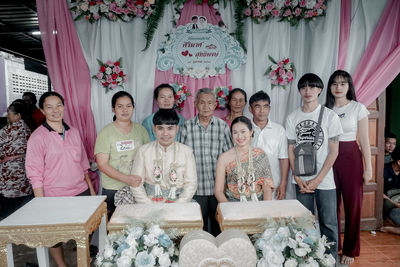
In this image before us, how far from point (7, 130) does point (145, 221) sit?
258 centimetres

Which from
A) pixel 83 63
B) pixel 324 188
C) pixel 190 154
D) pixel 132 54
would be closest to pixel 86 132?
pixel 83 63

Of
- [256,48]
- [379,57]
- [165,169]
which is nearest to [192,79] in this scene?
[256,48]

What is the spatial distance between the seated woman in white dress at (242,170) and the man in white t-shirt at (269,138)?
40 centimetres

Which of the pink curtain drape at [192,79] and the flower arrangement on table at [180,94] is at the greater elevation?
the pink curtain drape at [192,79]

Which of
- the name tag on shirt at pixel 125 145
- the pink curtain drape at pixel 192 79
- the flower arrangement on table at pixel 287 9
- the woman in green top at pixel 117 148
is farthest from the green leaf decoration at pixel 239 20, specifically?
the name tag on shirt at pixel 125 145

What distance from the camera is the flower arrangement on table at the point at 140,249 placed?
1.34 meters

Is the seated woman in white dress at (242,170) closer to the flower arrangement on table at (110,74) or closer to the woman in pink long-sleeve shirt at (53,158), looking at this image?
the woman in pink long-sleeve shirt at (53,158)

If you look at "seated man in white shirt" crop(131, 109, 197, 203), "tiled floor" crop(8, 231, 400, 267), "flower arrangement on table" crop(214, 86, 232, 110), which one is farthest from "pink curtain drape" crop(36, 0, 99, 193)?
"flower arrangement on table" crop(214, 86, 232, 110)

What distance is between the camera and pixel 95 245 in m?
3.19

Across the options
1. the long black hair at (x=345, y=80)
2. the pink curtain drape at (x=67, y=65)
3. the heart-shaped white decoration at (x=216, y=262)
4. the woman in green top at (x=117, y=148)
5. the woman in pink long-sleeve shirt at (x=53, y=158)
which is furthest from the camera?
the pink curtain drape at (x=67, y=65)

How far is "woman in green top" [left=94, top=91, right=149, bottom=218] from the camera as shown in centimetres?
246

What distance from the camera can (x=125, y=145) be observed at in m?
2.51

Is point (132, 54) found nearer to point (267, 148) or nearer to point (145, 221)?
point (267, 148)

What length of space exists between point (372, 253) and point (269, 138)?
158cm
